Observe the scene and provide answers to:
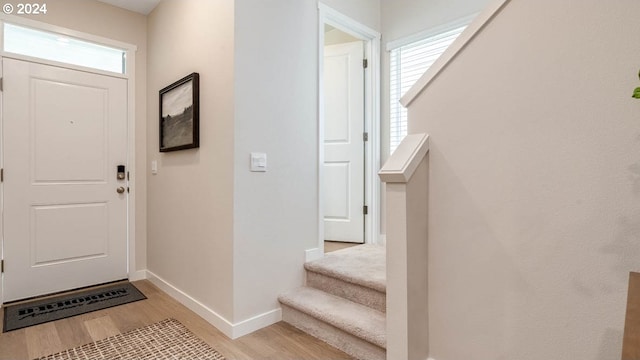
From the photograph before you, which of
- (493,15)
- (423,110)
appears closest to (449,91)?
(423,110)

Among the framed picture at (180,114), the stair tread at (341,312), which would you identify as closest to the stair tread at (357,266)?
the stair tread at (341,312)

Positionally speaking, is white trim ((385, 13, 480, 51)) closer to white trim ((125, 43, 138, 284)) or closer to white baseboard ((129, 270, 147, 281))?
white trim ((125, 43, 138, 284))

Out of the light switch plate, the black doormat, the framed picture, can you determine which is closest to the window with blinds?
the light switch plate

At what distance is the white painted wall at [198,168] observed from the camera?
83.0 inches

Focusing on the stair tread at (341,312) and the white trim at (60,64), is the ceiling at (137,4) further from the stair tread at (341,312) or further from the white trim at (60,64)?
the stair tread at (341,312)

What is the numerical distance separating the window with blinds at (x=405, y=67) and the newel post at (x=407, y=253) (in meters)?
1.47

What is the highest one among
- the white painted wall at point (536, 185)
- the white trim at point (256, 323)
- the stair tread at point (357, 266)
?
the white painted wall at point (536, 185)

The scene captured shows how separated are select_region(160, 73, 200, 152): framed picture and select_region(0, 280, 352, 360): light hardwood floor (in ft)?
4.27

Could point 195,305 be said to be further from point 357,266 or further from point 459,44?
point 459,44

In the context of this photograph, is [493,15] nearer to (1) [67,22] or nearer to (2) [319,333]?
(2) [319,333]

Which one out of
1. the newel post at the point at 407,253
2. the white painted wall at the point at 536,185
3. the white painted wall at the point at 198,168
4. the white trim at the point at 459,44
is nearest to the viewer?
the white painted wall at the point at 536,185

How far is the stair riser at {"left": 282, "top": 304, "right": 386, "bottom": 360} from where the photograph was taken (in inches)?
70.2

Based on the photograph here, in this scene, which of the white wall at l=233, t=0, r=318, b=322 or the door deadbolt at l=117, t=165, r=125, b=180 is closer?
the white wall at l=233, t=0, r=318, b=322

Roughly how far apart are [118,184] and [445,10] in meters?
3.48
